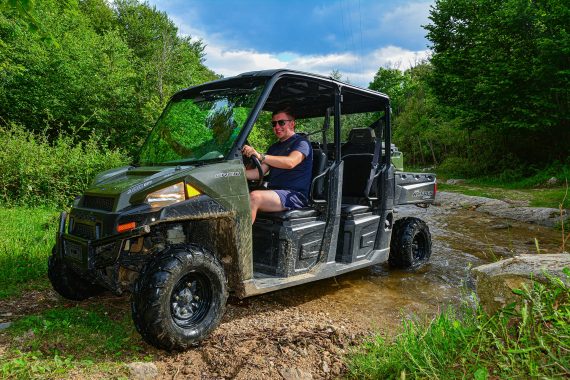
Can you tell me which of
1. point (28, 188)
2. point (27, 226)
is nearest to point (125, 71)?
point (28, 188)

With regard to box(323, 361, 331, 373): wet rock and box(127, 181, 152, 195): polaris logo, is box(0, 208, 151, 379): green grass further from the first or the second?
box(323, 361, 331, 373): wet rock

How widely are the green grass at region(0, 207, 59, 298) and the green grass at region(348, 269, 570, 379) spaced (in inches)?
157

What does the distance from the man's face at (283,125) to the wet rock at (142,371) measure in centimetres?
263

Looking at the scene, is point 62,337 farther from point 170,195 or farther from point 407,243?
point 407,243

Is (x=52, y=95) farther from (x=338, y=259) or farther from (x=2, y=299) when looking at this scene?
(x=338, y=259)

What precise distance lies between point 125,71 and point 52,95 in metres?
3.13

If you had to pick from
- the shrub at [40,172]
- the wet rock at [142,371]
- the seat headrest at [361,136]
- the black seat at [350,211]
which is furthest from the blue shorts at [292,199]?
the shrub at [40,172]

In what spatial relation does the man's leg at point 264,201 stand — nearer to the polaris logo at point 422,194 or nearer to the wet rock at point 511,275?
the wet rock at point 511,275

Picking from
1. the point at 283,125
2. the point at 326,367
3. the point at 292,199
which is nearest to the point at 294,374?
the point at 326,367

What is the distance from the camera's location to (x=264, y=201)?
407 cm

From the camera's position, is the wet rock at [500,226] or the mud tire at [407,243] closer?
the mud tire at [407,243]

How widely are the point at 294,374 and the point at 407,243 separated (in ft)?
11.4

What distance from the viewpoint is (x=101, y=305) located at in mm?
4234

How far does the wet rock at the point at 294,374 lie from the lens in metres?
2.90
